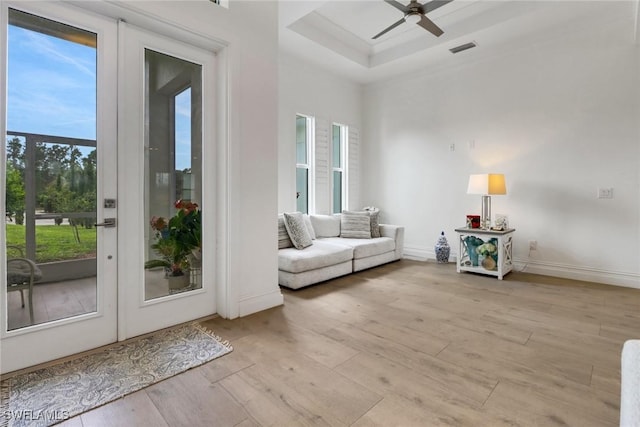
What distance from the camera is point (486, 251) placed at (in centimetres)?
416

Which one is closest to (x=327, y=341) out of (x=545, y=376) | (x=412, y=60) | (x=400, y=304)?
(x=400, y=304)

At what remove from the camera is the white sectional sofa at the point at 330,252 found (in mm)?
3588

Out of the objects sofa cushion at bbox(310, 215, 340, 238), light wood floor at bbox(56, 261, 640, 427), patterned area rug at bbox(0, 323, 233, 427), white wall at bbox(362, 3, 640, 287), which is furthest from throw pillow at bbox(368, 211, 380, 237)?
patterned area rug at bbox(0, 323, 233, 427)

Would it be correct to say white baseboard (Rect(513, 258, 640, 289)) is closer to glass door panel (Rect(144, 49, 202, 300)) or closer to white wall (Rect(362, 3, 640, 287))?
white wall (Rect(362, 3, 640, 287))

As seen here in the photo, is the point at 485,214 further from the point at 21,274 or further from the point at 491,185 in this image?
the point at 21,274

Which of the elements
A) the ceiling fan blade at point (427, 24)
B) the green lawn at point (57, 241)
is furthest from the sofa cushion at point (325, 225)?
the green lawn at point (57, 241)

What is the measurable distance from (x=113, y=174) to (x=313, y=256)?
2.14 meters

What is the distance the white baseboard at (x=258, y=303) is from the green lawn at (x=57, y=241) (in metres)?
1.19

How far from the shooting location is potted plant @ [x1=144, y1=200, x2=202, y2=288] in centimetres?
251

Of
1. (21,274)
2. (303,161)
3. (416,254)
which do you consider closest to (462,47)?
(303,161)

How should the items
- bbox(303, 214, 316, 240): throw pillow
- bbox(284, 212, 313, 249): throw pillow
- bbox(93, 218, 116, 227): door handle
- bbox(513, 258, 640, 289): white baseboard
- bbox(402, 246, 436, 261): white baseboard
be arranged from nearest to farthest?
1. bbox(93, 218, 116, 227): door handle
2. bbox(513, 258, 640, 289): white baseboard
3. bbox(284, 212, 313, 249): throw pillow
4. bbox(303, 214, 316, 240): throw pillow
5. bbox(402, 246, 436, 261): white baseboard

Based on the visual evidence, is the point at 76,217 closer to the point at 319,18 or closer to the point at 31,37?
the point at 31,37

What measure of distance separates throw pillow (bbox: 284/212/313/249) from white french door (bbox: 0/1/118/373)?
2.10 meters

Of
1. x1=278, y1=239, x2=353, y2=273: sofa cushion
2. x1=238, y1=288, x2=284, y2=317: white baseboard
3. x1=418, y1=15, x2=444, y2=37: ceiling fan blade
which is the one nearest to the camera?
→ x1=238, y1=288, x2=284, y2=317: white baseboard
